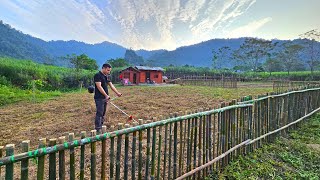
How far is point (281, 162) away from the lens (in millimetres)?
4906

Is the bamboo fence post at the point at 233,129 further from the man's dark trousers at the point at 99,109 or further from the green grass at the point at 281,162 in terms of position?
the man's dark trousers at the point at 99,109

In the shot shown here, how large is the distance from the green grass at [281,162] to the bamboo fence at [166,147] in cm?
19

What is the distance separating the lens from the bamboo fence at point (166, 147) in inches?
82.4

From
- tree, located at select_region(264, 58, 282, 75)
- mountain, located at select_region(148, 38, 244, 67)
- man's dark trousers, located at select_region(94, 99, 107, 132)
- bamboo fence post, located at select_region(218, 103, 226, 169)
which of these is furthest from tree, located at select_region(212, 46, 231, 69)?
bamboo fence post, located at select_region(218, 103, 226, 169)

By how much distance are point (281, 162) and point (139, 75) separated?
1264 inches

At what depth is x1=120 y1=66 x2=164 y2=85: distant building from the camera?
3631cm

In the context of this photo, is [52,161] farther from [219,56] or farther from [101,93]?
[219,56]

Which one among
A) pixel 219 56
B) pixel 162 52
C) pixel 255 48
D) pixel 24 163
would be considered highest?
pixel 162 52

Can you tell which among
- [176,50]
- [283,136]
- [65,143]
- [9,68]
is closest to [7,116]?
[65,143]

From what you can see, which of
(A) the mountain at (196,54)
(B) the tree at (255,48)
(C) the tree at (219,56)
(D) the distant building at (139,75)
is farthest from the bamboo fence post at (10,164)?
(A) the mountain at (196,54)

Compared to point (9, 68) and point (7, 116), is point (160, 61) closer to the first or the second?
point (9, 68)

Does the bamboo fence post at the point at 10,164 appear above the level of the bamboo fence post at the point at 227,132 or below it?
above

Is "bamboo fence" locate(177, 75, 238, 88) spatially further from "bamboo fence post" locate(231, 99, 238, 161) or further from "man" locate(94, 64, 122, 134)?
"bamboo fence post" locate(231, 99, 238, 161)

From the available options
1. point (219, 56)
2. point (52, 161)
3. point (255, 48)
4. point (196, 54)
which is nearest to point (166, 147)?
point (52, 161)
